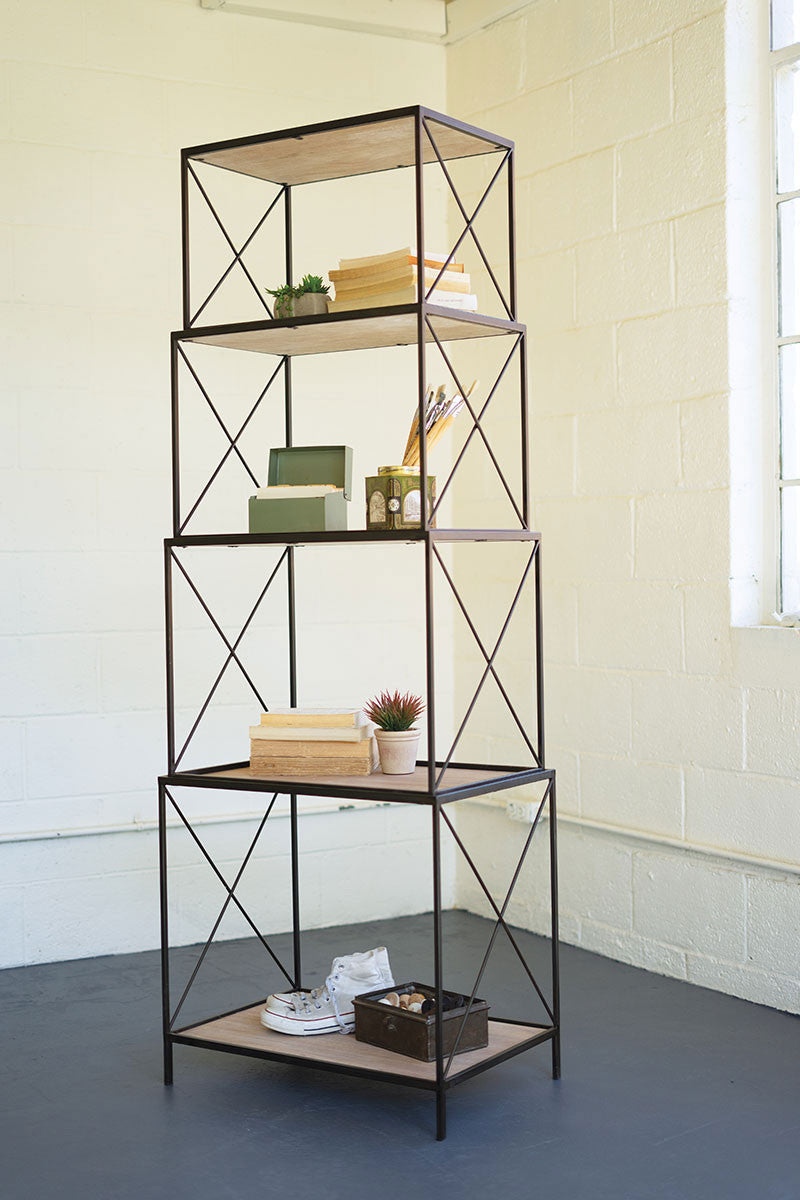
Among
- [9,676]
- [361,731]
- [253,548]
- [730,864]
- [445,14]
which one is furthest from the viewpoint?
[445,14]

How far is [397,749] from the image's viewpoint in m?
3.03

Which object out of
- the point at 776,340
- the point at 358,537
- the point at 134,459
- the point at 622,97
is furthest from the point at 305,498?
the point at 622,97

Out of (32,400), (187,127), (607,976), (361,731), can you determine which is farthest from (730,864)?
(187,127)

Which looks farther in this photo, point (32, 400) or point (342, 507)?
point (32, 400)

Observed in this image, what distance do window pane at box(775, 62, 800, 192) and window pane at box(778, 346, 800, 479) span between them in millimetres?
449

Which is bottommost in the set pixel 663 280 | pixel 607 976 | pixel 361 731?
pixel 607 976

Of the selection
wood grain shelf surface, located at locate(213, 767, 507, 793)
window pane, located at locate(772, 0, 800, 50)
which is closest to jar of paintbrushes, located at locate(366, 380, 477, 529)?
wood grain shelf surface, located at locate(213, 767, 507, 793)

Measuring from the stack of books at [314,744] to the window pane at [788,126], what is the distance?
1884mm

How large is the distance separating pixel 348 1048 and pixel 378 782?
61 cm

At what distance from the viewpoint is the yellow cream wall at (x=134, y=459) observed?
4.07 meters

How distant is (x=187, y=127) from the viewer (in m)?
4.30

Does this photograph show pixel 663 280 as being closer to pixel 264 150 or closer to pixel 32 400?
pixel 264 150

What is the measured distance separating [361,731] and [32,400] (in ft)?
5.62

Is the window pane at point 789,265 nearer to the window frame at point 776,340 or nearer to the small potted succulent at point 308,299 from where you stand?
the window frame at point 776,340
